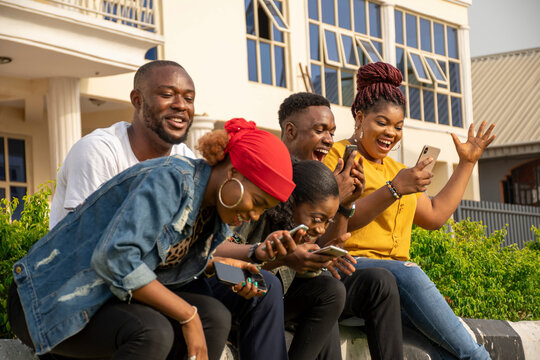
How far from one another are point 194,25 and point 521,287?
27.1 feet

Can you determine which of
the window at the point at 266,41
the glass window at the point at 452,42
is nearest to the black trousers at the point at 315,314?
the window at the point at 266,41

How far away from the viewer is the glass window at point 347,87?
17781 millimetres

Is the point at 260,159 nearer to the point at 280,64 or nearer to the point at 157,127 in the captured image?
the point at 157,127

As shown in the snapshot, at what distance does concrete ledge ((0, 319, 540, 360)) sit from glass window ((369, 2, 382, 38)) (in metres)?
13.6

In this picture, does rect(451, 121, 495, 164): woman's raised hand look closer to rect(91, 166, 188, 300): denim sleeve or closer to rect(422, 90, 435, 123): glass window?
rect(91, 166, 188, 300): denim sleeve

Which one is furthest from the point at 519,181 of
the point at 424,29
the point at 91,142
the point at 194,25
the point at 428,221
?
the point at 91,142

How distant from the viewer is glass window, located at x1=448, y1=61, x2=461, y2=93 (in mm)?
21031

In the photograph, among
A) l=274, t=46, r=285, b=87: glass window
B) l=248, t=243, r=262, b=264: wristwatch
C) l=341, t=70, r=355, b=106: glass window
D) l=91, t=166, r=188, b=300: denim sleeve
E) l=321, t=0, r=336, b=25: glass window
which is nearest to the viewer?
l=91, t=166, r=188, b=300: denim sleeve

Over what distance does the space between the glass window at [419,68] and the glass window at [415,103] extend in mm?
318

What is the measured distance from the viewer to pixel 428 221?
4992mm

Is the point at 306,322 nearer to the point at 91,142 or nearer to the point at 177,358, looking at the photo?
the point at 177,358

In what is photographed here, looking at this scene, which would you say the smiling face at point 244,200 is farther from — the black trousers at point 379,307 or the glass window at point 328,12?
the glass window at point 328,12

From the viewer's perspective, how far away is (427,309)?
4426 millimetres

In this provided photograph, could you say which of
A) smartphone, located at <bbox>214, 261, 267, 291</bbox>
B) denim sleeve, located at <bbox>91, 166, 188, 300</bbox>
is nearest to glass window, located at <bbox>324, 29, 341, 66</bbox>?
smartphone, located at <bbox>214, 261, 267, 291</bbox>
